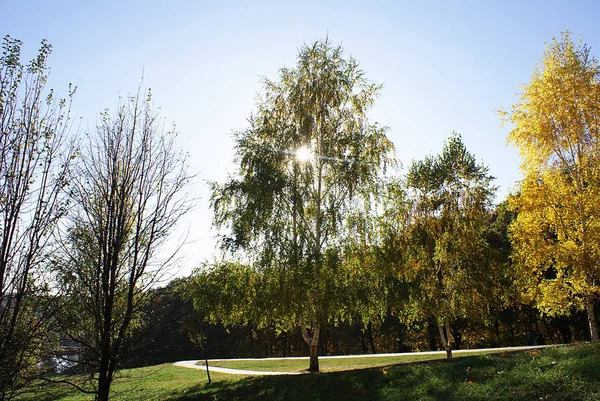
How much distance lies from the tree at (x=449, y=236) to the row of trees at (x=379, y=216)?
53mm

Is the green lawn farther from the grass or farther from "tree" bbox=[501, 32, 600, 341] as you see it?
"tree" bbox=[501, 32, 600, 341]

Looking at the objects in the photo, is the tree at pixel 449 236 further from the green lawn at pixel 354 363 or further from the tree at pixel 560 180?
the green lawn at pixel 354 363

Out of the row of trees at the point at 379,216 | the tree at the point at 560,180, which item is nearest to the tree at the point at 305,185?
the row of trees at the point at 379,216

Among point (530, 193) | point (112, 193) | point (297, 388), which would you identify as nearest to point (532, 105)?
point (530, 193)

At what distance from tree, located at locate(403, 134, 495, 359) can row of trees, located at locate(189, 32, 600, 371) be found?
53 mm

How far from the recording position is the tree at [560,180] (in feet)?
54.1

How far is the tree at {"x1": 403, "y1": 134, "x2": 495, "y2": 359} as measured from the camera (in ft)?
59.1

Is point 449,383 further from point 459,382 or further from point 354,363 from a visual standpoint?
point 354,363

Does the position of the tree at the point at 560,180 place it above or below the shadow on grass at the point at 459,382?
above

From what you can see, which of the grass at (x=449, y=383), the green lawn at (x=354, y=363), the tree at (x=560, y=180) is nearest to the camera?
the grass at (x=449, y=383)

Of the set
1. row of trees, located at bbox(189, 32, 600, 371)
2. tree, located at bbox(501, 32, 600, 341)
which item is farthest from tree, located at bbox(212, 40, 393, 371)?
tree, located at bbox(501, 32, 600, 341)

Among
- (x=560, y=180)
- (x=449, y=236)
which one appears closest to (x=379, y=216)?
(x=449, y=236)

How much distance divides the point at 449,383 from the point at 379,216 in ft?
26.7

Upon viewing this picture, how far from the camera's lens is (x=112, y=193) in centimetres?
716
